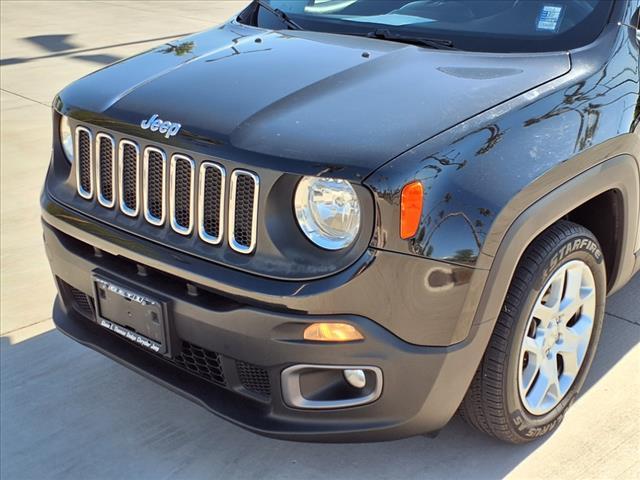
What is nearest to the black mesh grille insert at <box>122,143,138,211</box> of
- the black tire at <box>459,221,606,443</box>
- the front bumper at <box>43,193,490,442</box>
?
the front bumper at <box>43,193,490,442</box>

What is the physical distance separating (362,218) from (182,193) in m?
0.57

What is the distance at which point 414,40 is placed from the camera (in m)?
2.96

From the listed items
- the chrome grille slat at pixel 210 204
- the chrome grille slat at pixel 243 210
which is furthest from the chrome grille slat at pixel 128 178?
the chrome grille slat at pixel 243 210

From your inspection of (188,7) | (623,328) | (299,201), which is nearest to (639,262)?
(623,328)

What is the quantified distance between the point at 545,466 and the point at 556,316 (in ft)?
1.61

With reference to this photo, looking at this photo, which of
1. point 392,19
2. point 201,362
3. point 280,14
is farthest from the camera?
point 280,14

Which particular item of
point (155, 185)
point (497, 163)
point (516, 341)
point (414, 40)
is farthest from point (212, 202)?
point (414, 40)

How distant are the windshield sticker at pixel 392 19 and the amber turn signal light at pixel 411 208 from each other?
1219 millimetres

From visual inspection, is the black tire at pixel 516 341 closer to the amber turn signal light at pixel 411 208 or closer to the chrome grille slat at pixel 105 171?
the amber turn signal light at pixel 411 208

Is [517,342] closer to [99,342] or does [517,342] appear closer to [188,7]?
[99,342]

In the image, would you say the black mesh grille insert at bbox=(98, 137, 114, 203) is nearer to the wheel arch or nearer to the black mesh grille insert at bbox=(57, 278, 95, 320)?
the black mesh grille insert at bbox=(57, 278, 95, 320)

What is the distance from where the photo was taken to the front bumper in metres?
2.21

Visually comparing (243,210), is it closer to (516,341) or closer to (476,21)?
(516,341)

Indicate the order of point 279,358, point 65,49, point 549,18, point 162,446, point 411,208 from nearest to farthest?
point 411,208, point 279,358, point 162,446, point 549,18, point 65,49
